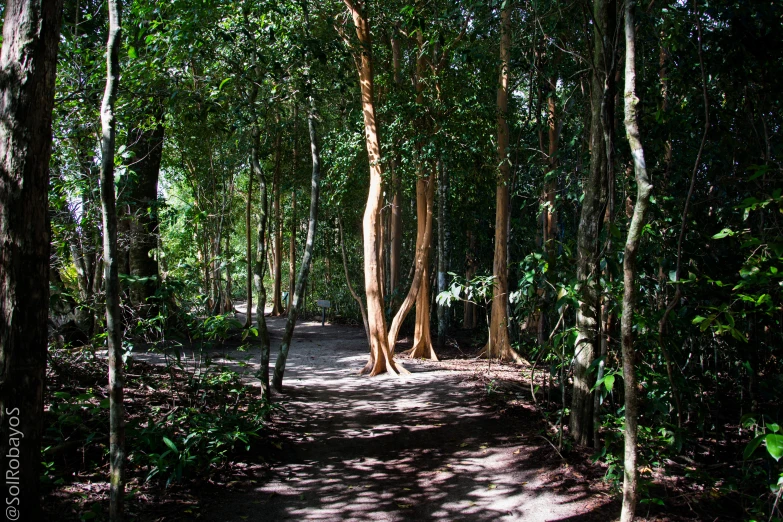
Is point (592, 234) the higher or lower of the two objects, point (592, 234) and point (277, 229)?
the lower

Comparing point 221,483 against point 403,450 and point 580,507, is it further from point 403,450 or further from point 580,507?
point 580,507

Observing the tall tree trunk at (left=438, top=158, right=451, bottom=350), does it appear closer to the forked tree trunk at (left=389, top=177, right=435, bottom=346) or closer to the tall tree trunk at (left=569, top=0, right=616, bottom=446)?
the forked tree trunk at (left=389, top=177, right=435, bottom=346)

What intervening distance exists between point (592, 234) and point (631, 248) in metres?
2.28

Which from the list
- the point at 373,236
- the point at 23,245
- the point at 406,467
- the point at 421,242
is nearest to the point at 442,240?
the point at 421,242

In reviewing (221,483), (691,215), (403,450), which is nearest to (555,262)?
(691,215)

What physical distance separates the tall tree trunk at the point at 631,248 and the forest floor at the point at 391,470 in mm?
1266

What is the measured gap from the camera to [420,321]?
13242 millimetres

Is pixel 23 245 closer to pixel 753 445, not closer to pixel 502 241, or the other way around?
pixel 753 445

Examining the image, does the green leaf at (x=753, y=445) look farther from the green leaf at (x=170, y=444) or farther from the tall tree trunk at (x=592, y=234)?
the green leaf at (x=170, y=444)

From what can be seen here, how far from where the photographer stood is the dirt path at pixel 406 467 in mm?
4570

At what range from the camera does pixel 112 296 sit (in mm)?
3607

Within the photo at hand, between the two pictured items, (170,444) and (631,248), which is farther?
(170,444)

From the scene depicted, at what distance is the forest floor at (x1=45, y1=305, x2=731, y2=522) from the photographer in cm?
443

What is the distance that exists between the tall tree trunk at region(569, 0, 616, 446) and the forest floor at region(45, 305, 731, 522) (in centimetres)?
45
